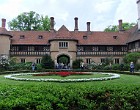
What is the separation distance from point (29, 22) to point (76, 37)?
2009cm

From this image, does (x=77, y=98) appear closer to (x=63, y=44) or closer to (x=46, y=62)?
(x=46, y=62)

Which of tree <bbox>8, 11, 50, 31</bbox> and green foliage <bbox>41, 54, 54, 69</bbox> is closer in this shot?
green foliage <bbox>41, 54, 54, 69</bbox>

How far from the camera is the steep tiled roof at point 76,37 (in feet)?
147

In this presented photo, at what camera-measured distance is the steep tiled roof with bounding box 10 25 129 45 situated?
4488 cm

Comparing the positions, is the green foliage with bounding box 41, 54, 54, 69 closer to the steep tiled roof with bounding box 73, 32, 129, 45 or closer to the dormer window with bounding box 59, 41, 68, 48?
the dormer window with bounding box 59, 41, 68, 48

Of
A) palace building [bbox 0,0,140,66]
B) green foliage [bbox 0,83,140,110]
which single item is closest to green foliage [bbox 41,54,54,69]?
palace building [bbox 0,0,140,66]

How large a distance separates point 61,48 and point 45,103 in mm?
37762

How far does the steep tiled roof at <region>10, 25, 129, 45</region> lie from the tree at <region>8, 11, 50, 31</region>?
1571cm

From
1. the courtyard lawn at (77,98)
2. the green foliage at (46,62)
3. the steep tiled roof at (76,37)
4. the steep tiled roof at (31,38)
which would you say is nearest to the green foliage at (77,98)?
the courtyard lawn at (77,98)

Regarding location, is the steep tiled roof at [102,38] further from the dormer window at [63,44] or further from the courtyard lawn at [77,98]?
the courtyard lawn at [77,98]

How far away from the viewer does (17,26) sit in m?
62.7

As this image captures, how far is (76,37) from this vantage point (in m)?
47.2

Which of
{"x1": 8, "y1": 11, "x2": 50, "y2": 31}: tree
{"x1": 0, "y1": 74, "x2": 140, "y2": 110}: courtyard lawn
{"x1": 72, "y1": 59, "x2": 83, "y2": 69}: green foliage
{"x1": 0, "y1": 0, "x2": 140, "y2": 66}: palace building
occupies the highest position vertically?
{"x1": 8, "y1": 11, "x2": 50, "y2": 31}: tree

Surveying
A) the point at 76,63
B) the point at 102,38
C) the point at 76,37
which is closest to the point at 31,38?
the point at 76,37
